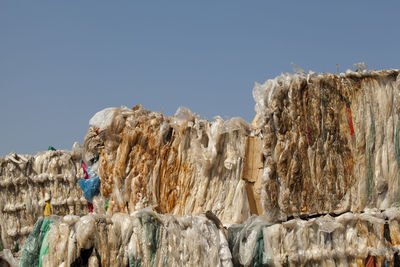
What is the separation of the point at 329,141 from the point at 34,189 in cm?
457

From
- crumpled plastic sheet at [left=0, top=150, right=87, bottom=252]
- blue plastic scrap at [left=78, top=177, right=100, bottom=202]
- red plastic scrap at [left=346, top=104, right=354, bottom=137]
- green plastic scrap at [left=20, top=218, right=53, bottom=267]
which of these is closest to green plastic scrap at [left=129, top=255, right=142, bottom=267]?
green plastic scrap at [left=20, top=218, right=53, bottom=267]

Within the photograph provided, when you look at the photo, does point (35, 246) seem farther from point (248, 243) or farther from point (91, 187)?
point (91, 187)

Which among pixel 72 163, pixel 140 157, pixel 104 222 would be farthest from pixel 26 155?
pixel 104 222

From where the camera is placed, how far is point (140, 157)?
6051mm

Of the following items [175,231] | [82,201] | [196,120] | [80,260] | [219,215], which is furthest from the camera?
[82,201]

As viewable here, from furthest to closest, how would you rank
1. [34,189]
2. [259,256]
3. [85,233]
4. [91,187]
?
1. [34,189]
2. [91,187]
3. [259,256]
4. [85,233]

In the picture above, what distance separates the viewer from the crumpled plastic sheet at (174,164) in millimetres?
5406

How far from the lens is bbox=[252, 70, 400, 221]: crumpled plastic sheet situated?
15.9 feet

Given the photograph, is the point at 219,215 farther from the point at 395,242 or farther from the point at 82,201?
the point at 82,201

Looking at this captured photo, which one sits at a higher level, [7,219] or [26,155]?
[26,155]

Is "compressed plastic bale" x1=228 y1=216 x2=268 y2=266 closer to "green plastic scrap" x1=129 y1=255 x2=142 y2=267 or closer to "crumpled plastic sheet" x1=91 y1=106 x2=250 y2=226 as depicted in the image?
"crumpled plastic sheet" x1=91 y1=106 x2=250 y2=226

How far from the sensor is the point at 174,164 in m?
5.86

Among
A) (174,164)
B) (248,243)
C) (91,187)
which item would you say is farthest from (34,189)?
(248,243)

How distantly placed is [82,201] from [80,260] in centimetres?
397
